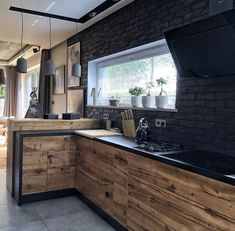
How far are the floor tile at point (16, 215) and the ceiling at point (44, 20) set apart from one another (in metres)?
2.44

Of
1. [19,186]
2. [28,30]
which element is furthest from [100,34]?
[19,186]

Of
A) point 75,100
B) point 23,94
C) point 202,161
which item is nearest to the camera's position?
point 202,161

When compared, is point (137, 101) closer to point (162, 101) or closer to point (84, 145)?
point (162, 101)

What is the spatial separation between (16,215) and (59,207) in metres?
0.47

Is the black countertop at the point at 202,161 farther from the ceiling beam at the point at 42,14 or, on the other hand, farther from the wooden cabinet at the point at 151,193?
the ceiling beam at the point at 42,14

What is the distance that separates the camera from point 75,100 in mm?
4805

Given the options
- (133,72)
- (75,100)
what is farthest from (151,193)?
(75,100)

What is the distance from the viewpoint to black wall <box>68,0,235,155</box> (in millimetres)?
2084

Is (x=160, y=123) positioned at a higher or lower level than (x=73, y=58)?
lower

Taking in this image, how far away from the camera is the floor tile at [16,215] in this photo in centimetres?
264

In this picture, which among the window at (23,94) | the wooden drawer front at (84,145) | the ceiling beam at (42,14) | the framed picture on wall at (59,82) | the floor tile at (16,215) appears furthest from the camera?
the window at (23,94)

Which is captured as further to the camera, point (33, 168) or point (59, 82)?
point (59, 82)

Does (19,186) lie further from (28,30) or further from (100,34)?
(28,30)

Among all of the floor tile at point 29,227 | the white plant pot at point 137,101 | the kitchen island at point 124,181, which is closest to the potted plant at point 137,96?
the white plant pot at point 137,101
